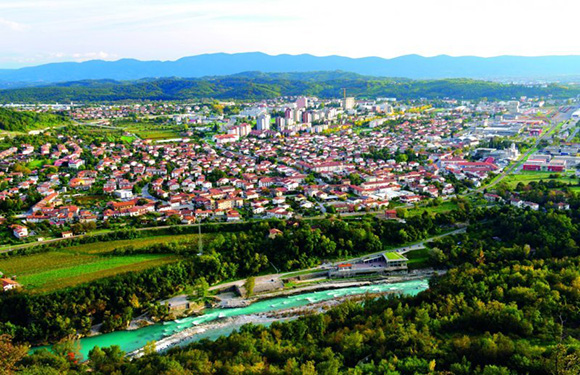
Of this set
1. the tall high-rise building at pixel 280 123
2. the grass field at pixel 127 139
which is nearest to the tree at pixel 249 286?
the grass field at pixel 127 139

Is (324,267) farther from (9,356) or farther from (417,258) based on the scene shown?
(9,356)

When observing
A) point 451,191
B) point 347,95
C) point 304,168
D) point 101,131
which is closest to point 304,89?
point 347,95

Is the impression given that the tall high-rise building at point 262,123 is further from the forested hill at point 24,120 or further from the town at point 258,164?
the forested hill at point 24,120

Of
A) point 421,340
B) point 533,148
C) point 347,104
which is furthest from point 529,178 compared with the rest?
point 347,104

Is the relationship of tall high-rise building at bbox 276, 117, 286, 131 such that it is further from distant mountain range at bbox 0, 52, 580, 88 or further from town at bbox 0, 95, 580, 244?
distant mountain range at bbox 0, 52, 580, 88

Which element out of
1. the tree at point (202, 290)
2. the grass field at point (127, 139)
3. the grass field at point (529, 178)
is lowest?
the tree at point (202, 290)
